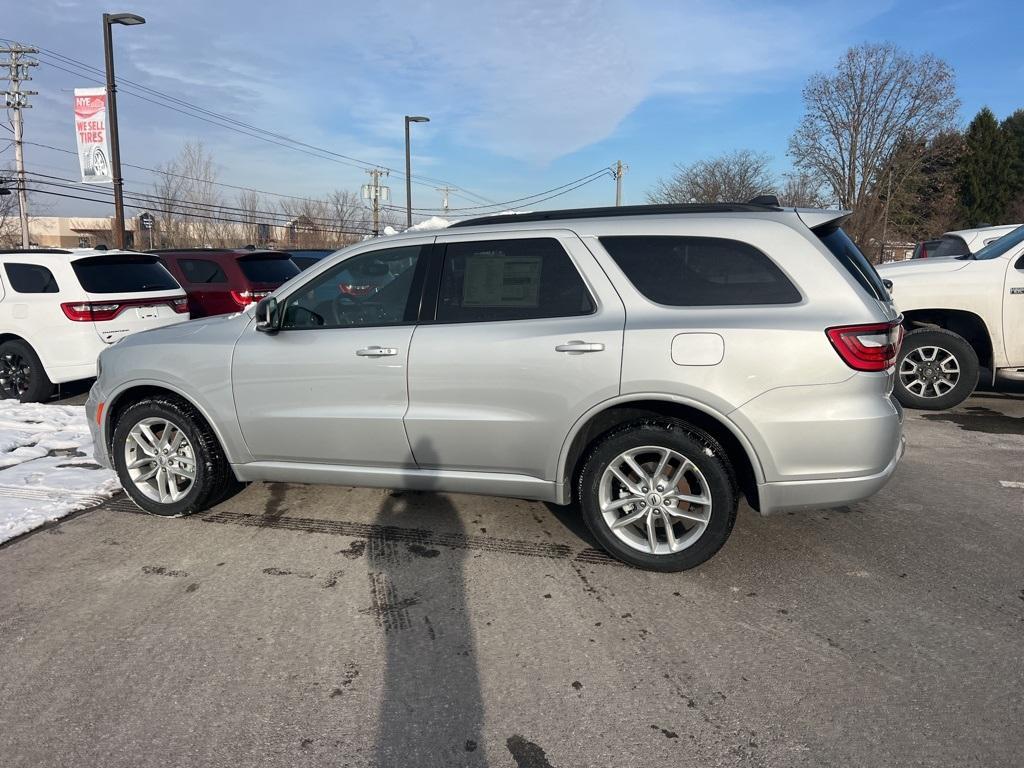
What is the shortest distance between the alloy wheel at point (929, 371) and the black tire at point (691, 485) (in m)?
4.84

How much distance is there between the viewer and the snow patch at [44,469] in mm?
4688

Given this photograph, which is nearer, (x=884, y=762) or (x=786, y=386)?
(x=884, y=762)

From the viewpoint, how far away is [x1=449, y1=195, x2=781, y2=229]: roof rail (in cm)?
382

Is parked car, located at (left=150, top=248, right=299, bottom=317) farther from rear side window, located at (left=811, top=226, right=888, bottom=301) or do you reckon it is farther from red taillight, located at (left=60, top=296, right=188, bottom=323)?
rear side window, located at (left=811, top=226, right=888, bottom=301)

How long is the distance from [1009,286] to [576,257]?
18.0 ft

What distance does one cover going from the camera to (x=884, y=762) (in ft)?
7.59

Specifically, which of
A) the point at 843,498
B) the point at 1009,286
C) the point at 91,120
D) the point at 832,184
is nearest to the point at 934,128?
the point at 832,184

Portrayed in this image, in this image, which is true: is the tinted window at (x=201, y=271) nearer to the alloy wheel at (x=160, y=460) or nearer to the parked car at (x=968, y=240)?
the alloy wheel at (x=160, y=460)

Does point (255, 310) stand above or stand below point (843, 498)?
above

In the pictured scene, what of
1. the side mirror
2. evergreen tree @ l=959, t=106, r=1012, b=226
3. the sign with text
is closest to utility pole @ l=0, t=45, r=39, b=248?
the sign with text

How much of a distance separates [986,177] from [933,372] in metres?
49.6

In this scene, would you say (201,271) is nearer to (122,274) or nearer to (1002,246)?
(122,274)

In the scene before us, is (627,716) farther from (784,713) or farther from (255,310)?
(255,310)

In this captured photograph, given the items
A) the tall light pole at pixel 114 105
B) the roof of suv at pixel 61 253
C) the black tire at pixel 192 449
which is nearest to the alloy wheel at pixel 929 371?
the black tire at pixel 192 449
